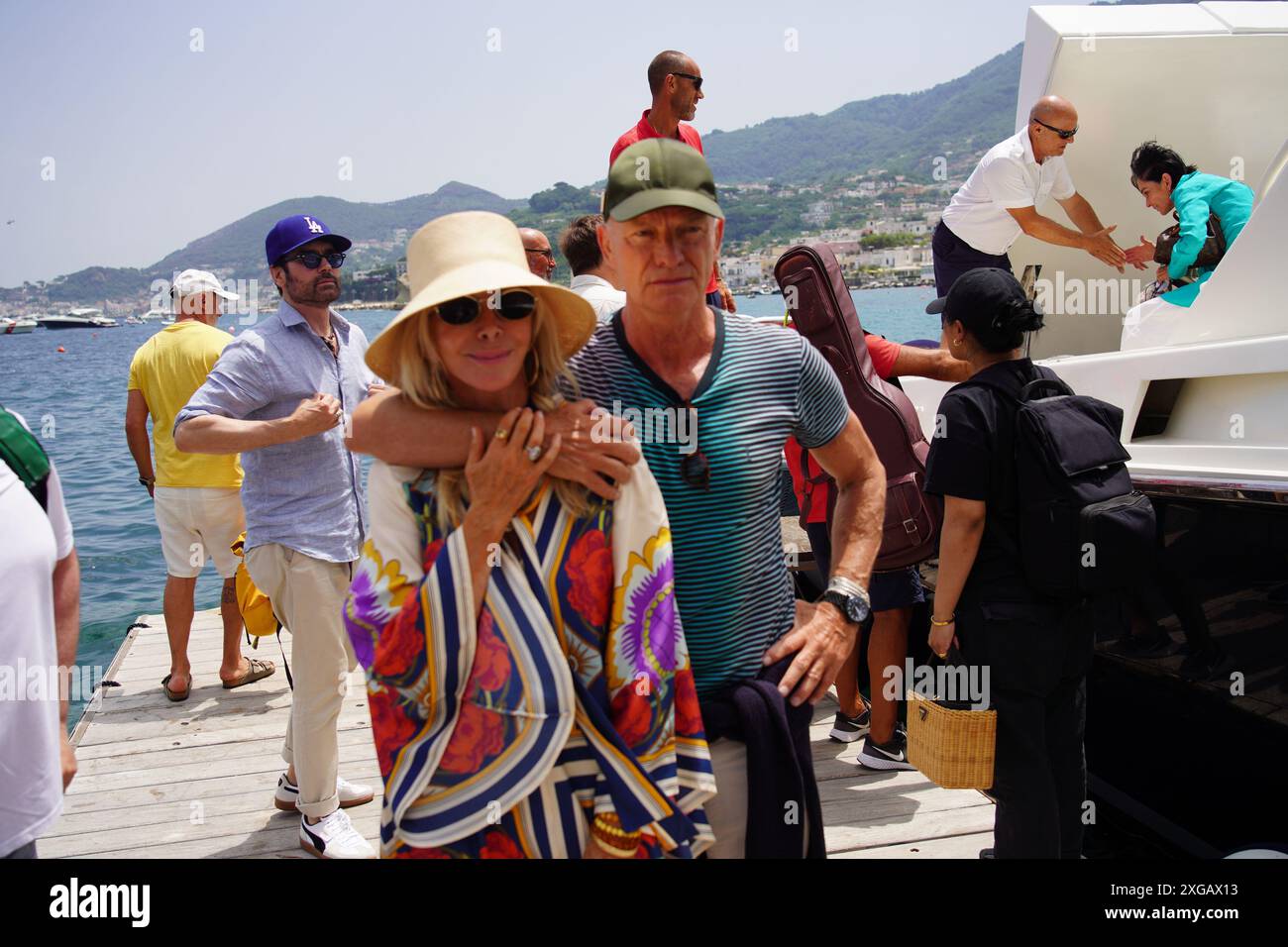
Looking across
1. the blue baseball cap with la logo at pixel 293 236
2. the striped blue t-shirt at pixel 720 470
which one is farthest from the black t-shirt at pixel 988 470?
the blue baseball cap with la logo at pixel 293 236

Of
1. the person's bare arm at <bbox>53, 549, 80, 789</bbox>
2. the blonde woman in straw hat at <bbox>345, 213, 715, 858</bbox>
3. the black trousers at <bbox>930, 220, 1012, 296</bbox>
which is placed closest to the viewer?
the blonde woman in straw hat at <bbox>345, 213, 715, 858</bbox>

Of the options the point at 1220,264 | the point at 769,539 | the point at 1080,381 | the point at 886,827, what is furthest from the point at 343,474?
the point at 1220,264

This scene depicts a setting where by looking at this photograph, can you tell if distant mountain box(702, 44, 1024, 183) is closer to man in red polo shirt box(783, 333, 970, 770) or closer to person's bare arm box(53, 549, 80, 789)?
man in red polo shirt box(783, 333, 970, 770)

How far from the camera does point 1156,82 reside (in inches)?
214

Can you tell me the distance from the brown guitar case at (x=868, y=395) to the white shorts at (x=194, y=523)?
11.3 ft

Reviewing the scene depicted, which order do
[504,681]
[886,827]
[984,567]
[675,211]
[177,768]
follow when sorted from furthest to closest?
[177,768] → [886,827] → [984,567] → [675,211] → [504,681]

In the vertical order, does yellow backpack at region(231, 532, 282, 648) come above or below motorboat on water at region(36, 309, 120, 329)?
Answer: below

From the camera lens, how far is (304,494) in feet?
12.5

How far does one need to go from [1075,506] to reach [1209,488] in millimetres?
842

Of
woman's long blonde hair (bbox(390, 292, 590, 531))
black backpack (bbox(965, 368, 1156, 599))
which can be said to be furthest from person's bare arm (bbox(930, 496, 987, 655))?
woman's long blonde hair (bbox(390, 292, 590, 531))

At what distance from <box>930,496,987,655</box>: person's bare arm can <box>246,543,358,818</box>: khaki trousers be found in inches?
88.3

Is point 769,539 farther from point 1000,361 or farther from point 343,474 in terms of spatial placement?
point 343,474

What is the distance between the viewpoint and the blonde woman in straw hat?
173 centimetres
